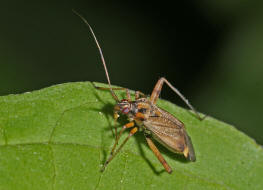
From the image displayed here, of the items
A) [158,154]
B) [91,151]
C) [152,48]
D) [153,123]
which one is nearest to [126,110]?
[153,123]

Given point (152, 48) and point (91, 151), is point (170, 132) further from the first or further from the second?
point (152, 48)

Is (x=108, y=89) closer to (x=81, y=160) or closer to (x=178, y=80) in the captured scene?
(x=81, y=160)

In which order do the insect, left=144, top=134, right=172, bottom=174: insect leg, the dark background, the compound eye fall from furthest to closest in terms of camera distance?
the dark background, the compound eye, the insect, left=144, top=134, right=172, bottom=174: insect leg

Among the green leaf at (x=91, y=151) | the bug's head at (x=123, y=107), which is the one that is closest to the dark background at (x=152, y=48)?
the bug's head at (x=123, y=107)

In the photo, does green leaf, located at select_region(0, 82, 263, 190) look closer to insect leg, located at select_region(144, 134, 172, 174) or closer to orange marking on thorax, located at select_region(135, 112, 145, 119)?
insect leg, located at select_region(144, 134, 172, 174)

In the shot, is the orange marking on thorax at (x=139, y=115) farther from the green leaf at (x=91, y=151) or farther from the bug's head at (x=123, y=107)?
the green leaf at (x=91, y=151)

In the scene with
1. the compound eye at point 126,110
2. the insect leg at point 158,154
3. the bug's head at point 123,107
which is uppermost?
the bug's head at point 123,107

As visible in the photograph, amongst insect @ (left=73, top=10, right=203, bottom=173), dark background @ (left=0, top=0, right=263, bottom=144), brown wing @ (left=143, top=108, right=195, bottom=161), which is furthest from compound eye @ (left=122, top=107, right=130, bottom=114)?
dark background @ (left=0, top=0, right=263, bottom=144)
